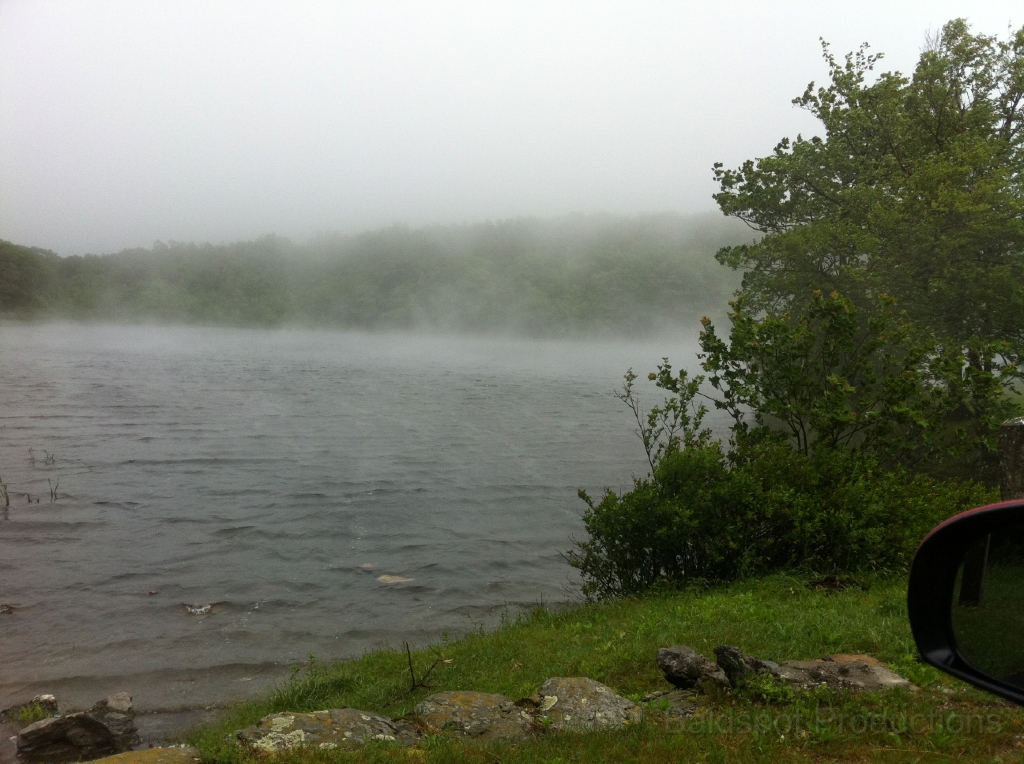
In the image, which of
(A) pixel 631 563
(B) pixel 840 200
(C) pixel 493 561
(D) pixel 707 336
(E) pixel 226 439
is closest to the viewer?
(A) pixel 631 563

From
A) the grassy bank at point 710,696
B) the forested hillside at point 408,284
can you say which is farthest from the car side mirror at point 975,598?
the forested hillside at point 408,284

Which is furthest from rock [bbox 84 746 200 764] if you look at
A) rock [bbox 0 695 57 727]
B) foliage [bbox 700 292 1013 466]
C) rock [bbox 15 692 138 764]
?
foliage [bbox 700 292 1013 466]

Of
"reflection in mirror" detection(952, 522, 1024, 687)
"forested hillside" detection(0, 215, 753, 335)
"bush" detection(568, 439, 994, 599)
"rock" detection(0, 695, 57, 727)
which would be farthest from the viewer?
"forested hillside" detection(0, 215, 753, 335)

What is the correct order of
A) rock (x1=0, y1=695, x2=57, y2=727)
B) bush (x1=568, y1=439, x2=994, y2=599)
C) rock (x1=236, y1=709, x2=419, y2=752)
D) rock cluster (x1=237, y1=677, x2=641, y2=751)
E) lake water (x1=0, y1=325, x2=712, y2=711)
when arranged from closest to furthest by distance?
rock (x1=236, y1=709, x2=419, y2=752)
rock cluster (x1=237, y1=677, x2=641, y2=751)
rock (x1=0, y1=695, x2=57, y2=727)
bush (x1=568, y1=439, x2=994, y2=599)
lake water (x1=0, y1=325, x2=712, y2=711)

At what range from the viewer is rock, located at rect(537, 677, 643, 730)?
18.9 ft

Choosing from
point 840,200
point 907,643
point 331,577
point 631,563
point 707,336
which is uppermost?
point 840,200

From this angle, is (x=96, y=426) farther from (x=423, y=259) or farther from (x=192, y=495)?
(x=423, y=259)

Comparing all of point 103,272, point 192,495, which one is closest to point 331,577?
point 192,495

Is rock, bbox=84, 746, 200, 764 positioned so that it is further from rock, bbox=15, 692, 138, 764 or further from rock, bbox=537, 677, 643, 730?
rock, bbox=15, 692, 138, 764

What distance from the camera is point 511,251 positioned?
17262 cm

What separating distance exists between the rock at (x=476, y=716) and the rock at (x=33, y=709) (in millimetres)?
5279

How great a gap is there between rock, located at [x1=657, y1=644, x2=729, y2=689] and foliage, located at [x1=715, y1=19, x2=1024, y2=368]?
50.1ft

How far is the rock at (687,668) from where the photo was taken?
6.21 m

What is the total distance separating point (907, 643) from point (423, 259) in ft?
525
